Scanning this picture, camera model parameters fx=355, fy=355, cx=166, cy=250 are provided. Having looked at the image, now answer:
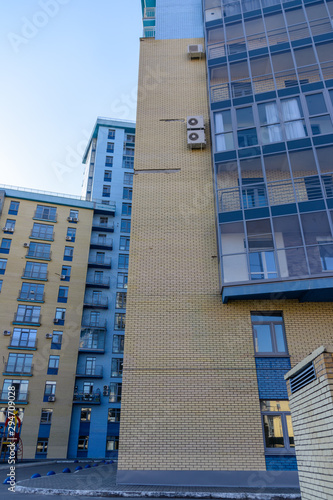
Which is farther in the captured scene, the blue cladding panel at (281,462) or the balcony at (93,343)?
the balcony at (93,343)

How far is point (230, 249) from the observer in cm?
1249

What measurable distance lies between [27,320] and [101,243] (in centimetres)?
1018

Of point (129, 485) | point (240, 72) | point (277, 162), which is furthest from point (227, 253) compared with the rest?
point (240, 72)

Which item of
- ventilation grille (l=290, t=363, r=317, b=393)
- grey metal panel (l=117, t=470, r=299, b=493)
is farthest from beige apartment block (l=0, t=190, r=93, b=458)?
ventilation grille (l=290, t=363, r=317, b=393)

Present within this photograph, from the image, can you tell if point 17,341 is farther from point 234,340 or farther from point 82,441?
point 234,340

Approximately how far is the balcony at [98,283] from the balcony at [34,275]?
12.8ft

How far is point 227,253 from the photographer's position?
12.4 m

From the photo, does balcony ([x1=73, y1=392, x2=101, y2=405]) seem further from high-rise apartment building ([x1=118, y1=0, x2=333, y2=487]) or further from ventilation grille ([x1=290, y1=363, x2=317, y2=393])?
ventilation grille ([x1=290, y1=363, x2=317, y2=393])

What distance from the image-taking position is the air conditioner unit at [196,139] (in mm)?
14986

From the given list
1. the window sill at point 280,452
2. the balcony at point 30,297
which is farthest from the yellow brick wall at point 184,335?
the balcony at point 30,297

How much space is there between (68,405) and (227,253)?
72.9 ft

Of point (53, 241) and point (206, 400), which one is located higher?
point (53, 241)

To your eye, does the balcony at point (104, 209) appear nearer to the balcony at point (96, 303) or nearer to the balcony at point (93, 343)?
the balcony at point (96, 303)

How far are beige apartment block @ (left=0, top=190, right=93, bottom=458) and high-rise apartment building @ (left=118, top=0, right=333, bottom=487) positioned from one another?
65.2 feet
